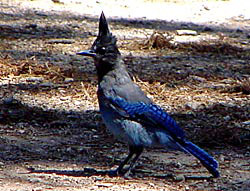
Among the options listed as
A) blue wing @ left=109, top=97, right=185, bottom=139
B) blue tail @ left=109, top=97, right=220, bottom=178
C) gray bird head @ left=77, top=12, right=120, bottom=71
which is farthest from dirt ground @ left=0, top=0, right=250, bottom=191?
gray bird head @ left=77, top=12, right=120, bottom=71

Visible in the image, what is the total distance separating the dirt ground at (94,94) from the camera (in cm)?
445

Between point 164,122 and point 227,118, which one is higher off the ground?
point 164,122

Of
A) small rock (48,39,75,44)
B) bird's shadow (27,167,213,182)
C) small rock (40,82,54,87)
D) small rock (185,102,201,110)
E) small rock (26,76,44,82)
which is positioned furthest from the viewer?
small rock (48,39,75,44)

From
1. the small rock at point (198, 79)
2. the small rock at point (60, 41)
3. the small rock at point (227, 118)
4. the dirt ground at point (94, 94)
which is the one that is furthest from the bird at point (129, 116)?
the small rock at point (60, 41)

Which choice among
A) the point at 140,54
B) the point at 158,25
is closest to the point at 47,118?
the point at 140,54

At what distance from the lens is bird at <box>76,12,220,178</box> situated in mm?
4328

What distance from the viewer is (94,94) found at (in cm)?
651

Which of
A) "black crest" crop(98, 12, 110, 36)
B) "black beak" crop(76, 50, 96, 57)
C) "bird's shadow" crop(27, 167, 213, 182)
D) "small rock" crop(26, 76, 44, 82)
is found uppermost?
"black crest" crop(98, 12, 110, 36)

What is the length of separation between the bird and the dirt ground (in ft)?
0.62

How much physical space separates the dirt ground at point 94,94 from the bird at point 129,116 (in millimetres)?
188

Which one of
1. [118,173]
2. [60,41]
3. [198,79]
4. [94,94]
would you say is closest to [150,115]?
[118,173]

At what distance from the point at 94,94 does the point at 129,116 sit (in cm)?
217

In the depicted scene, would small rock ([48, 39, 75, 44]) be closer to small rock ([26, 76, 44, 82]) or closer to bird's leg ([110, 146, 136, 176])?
small rock ([26, 76, 44, 82])

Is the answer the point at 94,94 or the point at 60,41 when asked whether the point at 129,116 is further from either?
the point at 60,41
